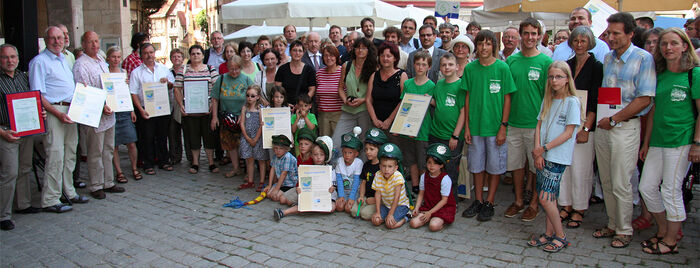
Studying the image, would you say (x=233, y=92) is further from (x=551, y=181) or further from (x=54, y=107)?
(x=551, y=181)

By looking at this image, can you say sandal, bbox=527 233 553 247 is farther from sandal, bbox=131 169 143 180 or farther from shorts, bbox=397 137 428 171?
sandal, bbox=131 169 143 180

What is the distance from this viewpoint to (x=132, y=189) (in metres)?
6.96

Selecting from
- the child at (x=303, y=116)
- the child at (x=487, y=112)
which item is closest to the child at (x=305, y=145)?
the child at (x=303, y=116)

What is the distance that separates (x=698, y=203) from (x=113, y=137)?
288 inches

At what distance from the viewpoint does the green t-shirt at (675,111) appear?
4.20m

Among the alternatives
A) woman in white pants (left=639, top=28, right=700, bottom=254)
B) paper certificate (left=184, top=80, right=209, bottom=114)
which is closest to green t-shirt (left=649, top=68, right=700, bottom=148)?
woman in white pants (left=639, top=28, right=700, bottom=254)

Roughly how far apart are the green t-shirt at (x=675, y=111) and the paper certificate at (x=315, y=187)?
3.22m

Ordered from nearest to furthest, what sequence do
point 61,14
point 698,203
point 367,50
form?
point 698,203 < point 367,50 < point 61,14

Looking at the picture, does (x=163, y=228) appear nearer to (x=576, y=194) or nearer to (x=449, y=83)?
(x=449, y=83)

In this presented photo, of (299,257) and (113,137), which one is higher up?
(113,137)

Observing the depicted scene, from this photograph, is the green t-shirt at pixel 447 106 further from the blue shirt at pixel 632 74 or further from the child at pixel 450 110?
the blue shirt at pixel 632 74

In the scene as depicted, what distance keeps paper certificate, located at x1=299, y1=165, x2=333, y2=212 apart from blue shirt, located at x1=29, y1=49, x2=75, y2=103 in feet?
9.52

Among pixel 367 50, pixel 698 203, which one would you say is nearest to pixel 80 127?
pixel 367 50

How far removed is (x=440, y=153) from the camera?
206 inches
